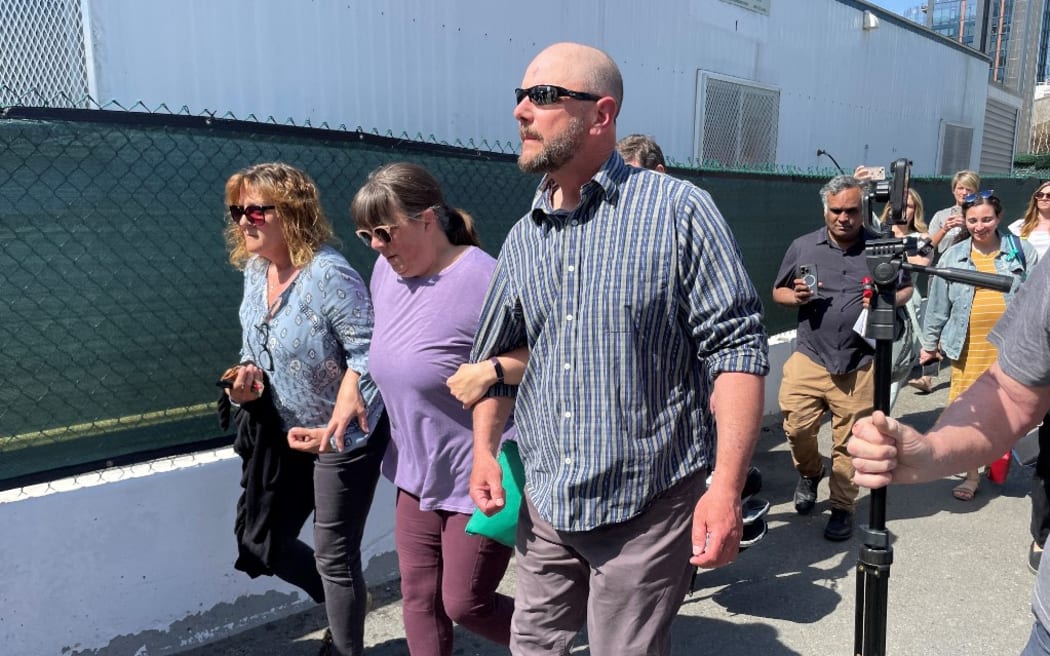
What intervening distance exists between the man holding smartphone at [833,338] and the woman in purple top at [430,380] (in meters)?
2.52

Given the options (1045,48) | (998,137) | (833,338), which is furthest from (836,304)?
(1045,48)

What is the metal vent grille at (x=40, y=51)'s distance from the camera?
13.8 ft

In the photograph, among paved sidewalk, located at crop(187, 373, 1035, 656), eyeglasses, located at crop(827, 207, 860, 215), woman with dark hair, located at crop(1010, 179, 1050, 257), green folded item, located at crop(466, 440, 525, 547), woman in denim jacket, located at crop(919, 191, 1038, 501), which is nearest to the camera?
green folded item, located at crop(466, 440, 525, 547)

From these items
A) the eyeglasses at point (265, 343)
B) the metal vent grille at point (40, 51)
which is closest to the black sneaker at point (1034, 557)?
the eyeglasses at point (265, 343)

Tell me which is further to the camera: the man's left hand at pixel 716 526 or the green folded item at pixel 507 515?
the green folded item at pixel 507 515

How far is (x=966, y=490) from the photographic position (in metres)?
5.16

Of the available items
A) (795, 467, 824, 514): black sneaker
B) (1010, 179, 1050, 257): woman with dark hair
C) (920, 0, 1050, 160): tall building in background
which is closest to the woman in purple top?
→ (795, 467, 824, 514): black sneaker

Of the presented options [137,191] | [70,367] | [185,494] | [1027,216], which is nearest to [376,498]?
[185,494]

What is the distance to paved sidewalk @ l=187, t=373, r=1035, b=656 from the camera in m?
3.50

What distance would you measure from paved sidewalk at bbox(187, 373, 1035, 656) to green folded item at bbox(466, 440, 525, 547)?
119cm

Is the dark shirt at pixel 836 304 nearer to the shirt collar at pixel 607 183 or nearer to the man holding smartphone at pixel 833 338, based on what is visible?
the man holding smartphone at pixel 833 338

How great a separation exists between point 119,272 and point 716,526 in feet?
8.84

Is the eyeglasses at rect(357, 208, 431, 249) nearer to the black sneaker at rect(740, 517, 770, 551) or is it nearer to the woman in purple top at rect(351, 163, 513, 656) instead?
the woman in purple top at rect(351, 163, 513, 656)

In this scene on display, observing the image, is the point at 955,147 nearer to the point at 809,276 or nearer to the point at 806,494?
the point at 809,276
